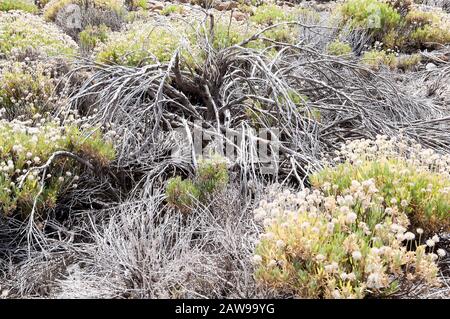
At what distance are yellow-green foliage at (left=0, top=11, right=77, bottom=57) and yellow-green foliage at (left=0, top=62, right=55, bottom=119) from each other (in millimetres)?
760

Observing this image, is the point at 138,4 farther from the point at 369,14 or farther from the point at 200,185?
the point at 200,185

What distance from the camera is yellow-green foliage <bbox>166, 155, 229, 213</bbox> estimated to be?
3115mm

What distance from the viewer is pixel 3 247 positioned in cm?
305

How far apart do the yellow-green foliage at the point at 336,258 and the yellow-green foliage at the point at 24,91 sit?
3.05m

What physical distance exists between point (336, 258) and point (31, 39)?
5210 mm

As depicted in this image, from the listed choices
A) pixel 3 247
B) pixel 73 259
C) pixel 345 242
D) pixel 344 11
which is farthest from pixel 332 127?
pixel 344 11

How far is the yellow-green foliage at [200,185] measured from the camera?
3.12m

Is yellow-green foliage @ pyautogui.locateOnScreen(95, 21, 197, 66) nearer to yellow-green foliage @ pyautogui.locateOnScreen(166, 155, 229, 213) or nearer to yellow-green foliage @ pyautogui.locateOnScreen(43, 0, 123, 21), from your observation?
yellow-green foliage @ pyautogui.locateOnScreen(166, 155, 229, 213)

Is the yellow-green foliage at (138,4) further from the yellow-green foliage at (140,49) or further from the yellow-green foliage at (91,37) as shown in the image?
the yellow-green foliage at (140,49)

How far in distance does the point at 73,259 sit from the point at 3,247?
528 millimetres

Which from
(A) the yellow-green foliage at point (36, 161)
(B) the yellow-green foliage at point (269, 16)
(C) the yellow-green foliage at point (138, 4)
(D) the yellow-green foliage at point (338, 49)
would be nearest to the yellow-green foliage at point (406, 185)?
(A) the yellow-green foliage at point (36, 161)

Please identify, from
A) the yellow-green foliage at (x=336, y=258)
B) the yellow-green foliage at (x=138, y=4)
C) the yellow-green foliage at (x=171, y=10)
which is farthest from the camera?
the yellow-green foliage at (x=138, y=4)

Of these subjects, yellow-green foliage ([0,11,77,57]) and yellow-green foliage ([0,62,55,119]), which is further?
yellow-green foliage ([0,11,77,57])

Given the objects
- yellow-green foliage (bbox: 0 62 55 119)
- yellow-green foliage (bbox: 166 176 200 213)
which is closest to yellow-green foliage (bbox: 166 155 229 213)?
yellow-green foliage (bbox: 166 176 200 213)
